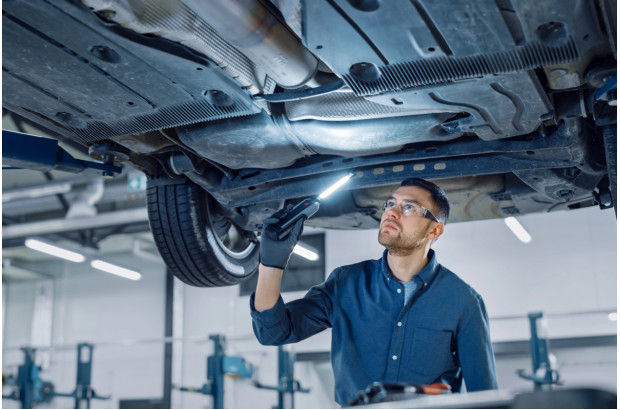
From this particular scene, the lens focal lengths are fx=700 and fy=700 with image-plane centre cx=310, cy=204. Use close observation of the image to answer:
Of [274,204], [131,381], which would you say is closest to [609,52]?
[274,204]

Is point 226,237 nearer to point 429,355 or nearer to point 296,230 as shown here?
point 296,230

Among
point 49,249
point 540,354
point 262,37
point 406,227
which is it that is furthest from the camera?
point 49,249

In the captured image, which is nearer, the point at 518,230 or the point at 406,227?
the point at 406,227

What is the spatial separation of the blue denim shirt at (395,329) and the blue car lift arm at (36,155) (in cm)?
96

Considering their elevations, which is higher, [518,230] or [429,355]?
[518,230]

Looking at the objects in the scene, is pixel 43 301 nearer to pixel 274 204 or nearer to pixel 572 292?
pixel 572 292

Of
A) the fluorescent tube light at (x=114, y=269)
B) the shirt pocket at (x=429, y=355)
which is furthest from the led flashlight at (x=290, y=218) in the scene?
the fluorescent tube light at (x=114, y=269)

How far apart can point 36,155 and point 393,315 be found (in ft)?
4.80

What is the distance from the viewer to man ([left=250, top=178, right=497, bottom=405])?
235 centimetres

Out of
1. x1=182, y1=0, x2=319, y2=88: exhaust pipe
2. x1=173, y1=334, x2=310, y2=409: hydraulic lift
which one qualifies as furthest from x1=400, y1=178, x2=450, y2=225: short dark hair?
x1=173, y1=334, x2=310, y2=409: hydraulic lift

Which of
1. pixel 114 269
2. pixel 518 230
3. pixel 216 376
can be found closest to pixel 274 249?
pixel 216 376

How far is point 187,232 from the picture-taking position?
10.5 feet

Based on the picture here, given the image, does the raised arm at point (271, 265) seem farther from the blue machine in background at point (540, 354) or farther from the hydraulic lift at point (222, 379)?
the hydraulic lift at point (222, 379)

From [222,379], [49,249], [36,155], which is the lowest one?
[222,379]
